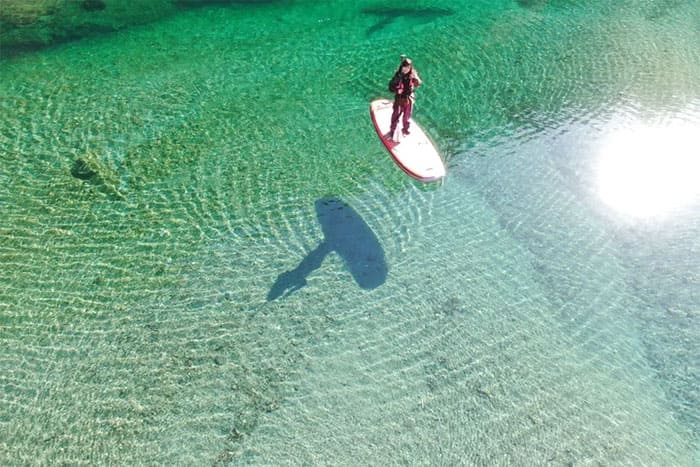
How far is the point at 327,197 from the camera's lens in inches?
467

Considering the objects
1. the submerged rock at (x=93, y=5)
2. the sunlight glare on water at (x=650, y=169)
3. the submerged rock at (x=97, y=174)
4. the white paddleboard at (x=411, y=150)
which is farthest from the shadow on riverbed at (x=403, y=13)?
the submerged rock at (x=97, y=174)

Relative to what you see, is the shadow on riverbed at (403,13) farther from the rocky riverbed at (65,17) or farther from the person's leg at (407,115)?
the person's leg at (407,115)

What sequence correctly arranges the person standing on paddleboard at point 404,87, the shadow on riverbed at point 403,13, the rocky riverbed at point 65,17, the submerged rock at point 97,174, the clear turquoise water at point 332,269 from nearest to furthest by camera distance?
1. the clear turquoise water at point 332,269
2. the person standing on paddleboard at point 404,87
3. the submerged rock at point 97,174
4. the rocky riverbed at point 65,17
5. the shadow on riverbed at point 403,13

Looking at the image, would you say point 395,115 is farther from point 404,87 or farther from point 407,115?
point 404,87

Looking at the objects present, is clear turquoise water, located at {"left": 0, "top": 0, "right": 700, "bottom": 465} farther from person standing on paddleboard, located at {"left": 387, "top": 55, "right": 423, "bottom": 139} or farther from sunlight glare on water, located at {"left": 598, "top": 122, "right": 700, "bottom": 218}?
person standing on paddleboard, located at {"left": 387, "top": 55, "right": 423, "bottom": 139}

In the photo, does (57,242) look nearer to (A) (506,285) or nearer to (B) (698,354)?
(A) (506,285)

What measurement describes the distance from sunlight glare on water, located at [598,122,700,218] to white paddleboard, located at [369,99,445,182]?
4.15 meters

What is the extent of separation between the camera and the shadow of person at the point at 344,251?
Answer: 1010 cm

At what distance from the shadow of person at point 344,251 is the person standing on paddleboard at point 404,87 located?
2330 millimetres

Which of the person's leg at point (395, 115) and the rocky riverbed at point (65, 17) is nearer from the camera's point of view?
the person's leg at point (395, 115)

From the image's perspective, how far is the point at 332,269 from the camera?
407 inches

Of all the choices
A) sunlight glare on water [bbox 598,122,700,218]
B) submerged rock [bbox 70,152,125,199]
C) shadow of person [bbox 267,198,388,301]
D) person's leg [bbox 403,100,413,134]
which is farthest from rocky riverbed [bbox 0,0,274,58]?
sunlight glare on water [bbox 598,122,700,218]

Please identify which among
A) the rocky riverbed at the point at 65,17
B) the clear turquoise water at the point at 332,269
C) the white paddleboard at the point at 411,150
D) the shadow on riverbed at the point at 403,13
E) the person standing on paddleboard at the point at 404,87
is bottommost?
the clear turquoise water at the point at 332,269

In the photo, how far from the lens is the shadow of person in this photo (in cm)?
1010
